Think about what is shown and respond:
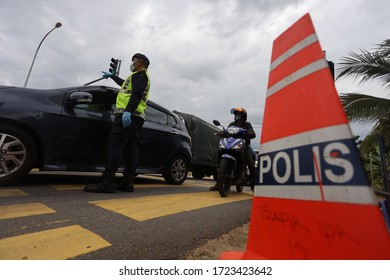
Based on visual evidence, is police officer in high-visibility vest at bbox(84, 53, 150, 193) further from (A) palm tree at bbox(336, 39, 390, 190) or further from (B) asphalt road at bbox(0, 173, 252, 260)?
(A) palm tree at bbox(336, 39, 390, 190)

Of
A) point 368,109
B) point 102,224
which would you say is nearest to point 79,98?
point 102,224

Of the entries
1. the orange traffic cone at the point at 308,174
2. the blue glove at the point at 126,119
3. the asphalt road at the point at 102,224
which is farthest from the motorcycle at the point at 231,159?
the orange traffic cone at the point at 308,174

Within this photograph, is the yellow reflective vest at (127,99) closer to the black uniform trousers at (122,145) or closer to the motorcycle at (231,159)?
the black uniform trousers at (122,145)

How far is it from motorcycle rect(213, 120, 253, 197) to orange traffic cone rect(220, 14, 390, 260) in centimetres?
266

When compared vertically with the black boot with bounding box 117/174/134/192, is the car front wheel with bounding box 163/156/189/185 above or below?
above

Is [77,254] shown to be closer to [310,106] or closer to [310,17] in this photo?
[310,106]

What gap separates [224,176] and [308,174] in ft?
10.3

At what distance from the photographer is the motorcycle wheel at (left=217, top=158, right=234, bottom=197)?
389cm

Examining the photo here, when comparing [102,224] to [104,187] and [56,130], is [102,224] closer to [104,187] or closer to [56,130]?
[104,187]

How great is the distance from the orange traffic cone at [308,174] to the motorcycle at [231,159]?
266cm

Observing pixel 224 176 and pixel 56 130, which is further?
pixel 224 176

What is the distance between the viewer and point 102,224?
2018 millimetres

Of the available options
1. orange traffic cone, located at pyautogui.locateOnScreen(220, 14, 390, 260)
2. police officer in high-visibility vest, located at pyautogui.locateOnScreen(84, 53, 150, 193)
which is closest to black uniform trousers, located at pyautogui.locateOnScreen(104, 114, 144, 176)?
police officer in high-visibility vest, located at pyautogui.locateOnScreen(84, 53, 150, 193)
